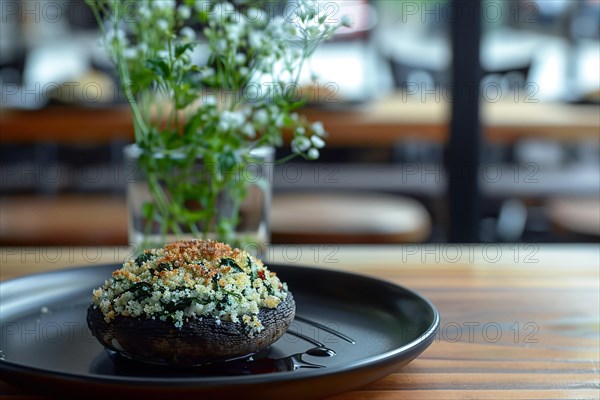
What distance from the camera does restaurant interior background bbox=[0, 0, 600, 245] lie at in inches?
87.8

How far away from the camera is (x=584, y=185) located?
3000 mm

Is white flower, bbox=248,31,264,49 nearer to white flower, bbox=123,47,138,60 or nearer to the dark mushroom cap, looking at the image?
white flower, bbox=123,47,138,60

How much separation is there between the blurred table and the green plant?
1.35 metres

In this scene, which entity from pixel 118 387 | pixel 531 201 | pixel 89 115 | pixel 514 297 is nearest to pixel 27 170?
pixel 89 115

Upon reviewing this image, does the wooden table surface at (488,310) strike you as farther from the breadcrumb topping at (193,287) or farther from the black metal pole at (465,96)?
the black metal pole at (465,96)

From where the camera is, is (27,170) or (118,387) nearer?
(118,387)

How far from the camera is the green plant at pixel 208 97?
1045 millimetres

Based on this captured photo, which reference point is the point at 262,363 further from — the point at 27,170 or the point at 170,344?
the point at 27,170

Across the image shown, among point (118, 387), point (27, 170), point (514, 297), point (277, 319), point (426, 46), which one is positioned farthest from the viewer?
point (426, 46)

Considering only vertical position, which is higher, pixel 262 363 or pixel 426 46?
pixel 426 46

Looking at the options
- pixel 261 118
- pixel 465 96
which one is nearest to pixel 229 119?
pixel 261 118

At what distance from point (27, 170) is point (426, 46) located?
3.33m

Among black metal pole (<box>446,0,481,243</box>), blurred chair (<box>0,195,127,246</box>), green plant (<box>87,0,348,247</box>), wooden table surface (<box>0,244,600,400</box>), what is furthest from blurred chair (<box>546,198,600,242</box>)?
green plant (<box>87,0,348,247</box>)

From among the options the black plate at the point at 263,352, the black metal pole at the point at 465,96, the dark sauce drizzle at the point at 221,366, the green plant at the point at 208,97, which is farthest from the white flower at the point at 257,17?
the black metal pole at the point at 465,96
